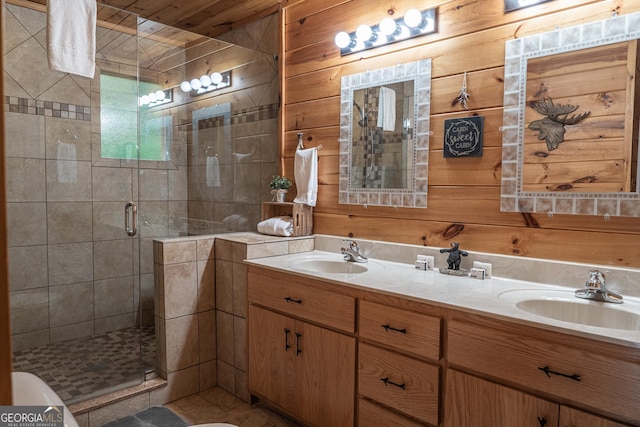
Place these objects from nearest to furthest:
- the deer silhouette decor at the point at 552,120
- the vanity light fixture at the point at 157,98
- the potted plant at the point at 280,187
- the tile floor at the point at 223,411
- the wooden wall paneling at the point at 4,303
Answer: the wooden wall paneling at the point at 4,303 → the deer silhouette decor at the point at 552,120 → the tile floor at the point at 223,411 → the potted plant at the point at 280,187 → the vanity light fixture at the point at 157,98

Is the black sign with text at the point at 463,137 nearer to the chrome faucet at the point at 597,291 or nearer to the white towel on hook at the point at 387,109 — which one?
→ the white towel on hook at the point at 387,109

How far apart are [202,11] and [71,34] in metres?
1.17

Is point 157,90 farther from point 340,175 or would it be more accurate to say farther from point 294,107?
point 340,175

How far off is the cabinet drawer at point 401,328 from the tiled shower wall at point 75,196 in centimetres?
145

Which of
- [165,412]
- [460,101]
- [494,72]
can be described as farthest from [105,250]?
[494,72]

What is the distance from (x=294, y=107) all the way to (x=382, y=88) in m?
0.76

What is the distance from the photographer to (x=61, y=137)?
2.72m

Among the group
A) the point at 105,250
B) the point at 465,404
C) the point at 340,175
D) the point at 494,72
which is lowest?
the point at 465,404

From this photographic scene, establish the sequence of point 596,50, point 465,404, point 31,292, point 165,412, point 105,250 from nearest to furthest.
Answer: point 465,404 → point 596,50 → point 165,412 → point 31,292 → point 105,250

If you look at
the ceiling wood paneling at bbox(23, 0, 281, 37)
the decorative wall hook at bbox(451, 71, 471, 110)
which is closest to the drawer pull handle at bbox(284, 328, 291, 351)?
the decorative wall hook at bbox(451, 71, 471, 110)

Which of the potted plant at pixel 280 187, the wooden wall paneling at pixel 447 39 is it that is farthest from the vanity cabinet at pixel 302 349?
the wooden wall paneling at pixel 447 39

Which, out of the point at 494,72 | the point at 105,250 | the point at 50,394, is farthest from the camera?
the point at 105,250

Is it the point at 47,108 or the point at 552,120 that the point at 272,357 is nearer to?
the point at 552,120

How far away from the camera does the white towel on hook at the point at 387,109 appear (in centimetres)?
233
